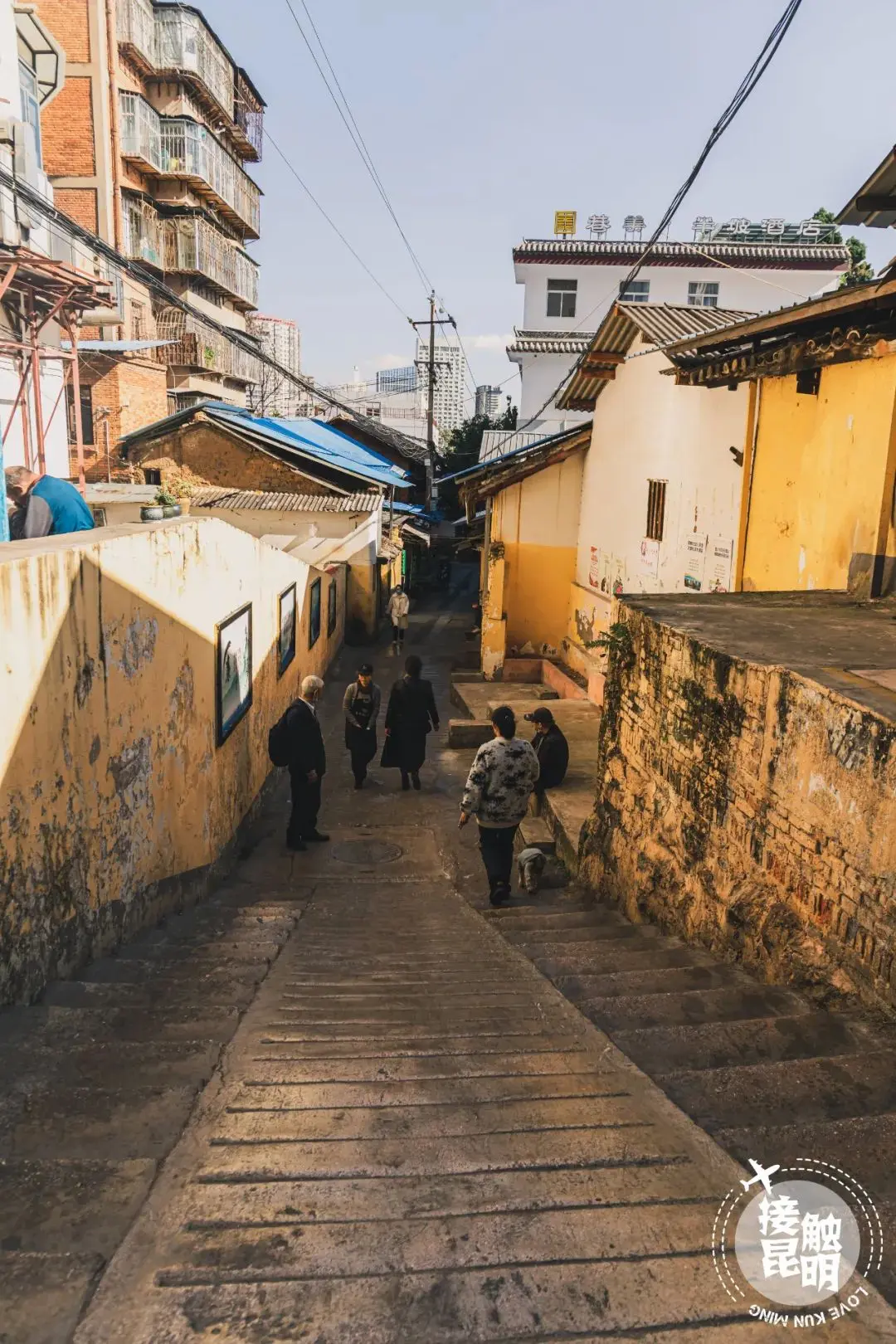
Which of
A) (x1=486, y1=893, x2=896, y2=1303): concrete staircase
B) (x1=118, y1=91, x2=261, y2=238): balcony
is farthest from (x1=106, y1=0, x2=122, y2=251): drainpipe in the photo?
(x1=486, y1=893, x2=896, y2=1303): concrete staircase

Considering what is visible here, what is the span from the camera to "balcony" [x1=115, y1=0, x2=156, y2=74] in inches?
1115

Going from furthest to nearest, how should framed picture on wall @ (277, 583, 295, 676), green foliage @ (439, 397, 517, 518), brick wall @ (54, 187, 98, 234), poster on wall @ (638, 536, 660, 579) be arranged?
green foliage @ (439, 397, 517, 518) < brick wall @ (54, 187, 98, 234) < poster on wall @ (638, 536, 660, 579) < framed picture on wall @ (277, 583, 295, 676)

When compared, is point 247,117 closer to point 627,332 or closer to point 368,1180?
point 627,332

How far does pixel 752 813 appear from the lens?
459 cm

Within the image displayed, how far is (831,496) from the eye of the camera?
24.3ft

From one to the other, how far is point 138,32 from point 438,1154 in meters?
37.0

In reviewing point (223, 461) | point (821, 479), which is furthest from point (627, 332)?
point (223, 461)

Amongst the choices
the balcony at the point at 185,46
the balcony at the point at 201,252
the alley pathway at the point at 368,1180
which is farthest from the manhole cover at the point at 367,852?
the balcony at the point at 185,46

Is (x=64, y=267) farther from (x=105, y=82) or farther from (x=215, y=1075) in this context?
(x=105, y=82)

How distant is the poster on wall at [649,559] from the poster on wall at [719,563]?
1853 mm

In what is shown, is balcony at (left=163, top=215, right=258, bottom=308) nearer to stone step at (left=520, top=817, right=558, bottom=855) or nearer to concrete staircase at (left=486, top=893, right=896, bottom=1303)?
stone step at (left=520, top=817, right=558, bottom=855)

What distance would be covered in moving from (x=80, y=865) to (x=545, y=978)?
252cm

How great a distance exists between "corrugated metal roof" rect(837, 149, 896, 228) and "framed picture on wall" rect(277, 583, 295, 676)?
23.5ft

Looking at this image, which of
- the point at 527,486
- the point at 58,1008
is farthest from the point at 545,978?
the point at 527,486
